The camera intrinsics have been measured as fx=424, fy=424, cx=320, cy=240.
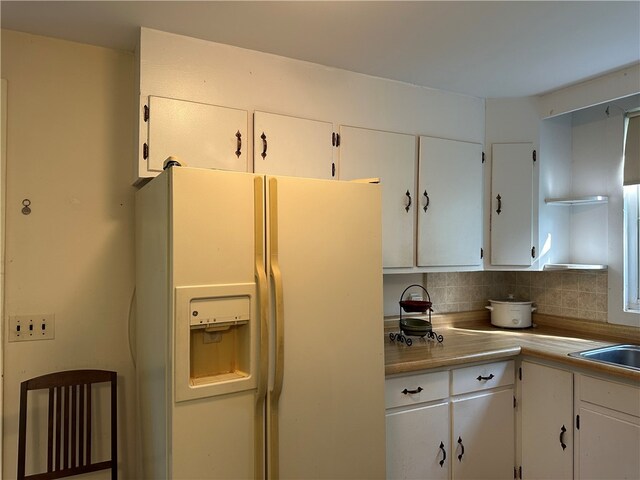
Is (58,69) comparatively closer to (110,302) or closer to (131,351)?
(110,302)

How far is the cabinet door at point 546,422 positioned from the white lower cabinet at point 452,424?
0.26ft

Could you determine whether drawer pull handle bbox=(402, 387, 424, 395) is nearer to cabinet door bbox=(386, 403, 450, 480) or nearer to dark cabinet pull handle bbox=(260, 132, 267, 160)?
cabinet door bbox=(386, 403, 450, 480)

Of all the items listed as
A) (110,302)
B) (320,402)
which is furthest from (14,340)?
(320,402)

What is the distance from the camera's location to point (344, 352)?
→ 160cm

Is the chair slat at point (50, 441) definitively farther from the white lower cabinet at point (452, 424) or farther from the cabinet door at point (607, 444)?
the cabinet door at point (607, 444)

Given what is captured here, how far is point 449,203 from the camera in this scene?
250 centimetres

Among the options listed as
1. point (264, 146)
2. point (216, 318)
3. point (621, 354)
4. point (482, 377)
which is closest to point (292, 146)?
point (264, 146)

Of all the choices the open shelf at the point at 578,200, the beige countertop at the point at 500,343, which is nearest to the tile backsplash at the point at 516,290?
the beige countertop at the point at 500,343

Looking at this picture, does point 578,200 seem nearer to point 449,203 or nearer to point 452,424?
point 449,203

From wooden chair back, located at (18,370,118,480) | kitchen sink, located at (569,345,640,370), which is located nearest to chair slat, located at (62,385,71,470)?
wooden chair back, located at (18,370,118,480)

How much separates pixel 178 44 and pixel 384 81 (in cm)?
108

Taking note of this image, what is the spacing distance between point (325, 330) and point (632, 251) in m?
2.04

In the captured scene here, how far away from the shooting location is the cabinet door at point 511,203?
2596 mm

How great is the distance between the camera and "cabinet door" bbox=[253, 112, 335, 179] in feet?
6.45
